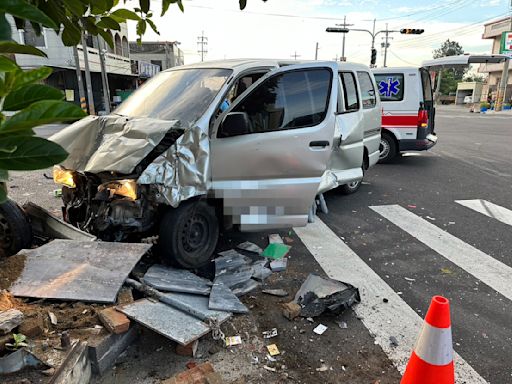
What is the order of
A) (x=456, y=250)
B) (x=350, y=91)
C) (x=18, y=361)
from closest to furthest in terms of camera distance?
(x=18, y=361), (x=456, y=250), (x=350, y=91)

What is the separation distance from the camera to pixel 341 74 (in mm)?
6176

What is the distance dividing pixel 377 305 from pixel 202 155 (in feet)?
7.31

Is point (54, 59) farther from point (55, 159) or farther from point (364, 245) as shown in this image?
point (55, 159)

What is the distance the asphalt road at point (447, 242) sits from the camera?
11.1 feet

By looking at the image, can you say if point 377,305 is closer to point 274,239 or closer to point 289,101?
point 274,239

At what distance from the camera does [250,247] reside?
4.84 m

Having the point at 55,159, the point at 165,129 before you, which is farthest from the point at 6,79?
the point at 165,129

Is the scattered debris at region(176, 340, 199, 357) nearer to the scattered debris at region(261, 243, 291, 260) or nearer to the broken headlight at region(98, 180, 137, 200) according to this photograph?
the broken headlight at region(98, 180, 137, 200)

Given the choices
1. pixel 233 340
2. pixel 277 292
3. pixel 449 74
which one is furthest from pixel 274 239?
pixel 449 74

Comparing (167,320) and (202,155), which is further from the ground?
(202,155)

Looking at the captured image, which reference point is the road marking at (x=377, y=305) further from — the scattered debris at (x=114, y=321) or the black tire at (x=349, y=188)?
the black tire at (x=349, y=188)

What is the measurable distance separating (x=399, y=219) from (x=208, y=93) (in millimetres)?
3627

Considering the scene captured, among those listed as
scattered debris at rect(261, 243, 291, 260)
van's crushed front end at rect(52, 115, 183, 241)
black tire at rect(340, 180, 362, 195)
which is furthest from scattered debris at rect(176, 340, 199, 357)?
black tire at rect(340, 180, 362, 195)

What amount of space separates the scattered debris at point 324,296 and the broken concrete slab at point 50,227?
2.17 metres
